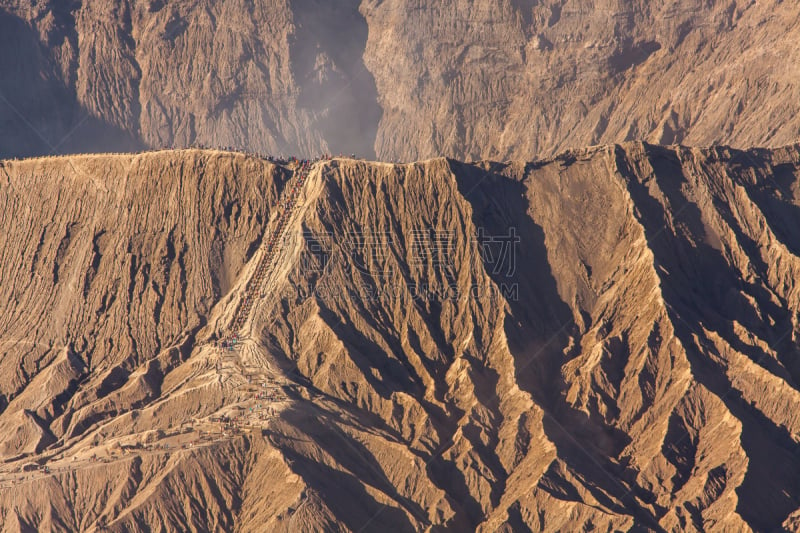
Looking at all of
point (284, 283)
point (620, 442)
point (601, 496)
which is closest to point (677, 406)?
point (620, 442)

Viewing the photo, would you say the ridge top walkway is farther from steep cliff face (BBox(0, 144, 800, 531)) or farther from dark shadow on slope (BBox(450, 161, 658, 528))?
dark shadow on slope (BBox(450, 161, 658, 528))

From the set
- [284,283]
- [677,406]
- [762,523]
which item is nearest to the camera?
[762,523]

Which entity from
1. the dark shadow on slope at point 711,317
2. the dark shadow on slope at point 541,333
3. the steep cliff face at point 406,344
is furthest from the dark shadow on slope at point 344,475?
the dark shadow on slope at point 711,317

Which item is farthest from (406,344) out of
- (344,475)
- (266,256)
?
(344,475)

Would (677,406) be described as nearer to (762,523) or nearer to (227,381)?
(762,523)

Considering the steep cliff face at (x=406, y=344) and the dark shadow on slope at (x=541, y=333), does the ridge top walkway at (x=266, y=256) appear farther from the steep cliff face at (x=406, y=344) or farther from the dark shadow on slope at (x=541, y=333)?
the dark shadow on slope at (x=541, y=333)

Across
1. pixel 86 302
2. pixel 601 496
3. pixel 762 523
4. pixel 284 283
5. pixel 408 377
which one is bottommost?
pixel 762 523
